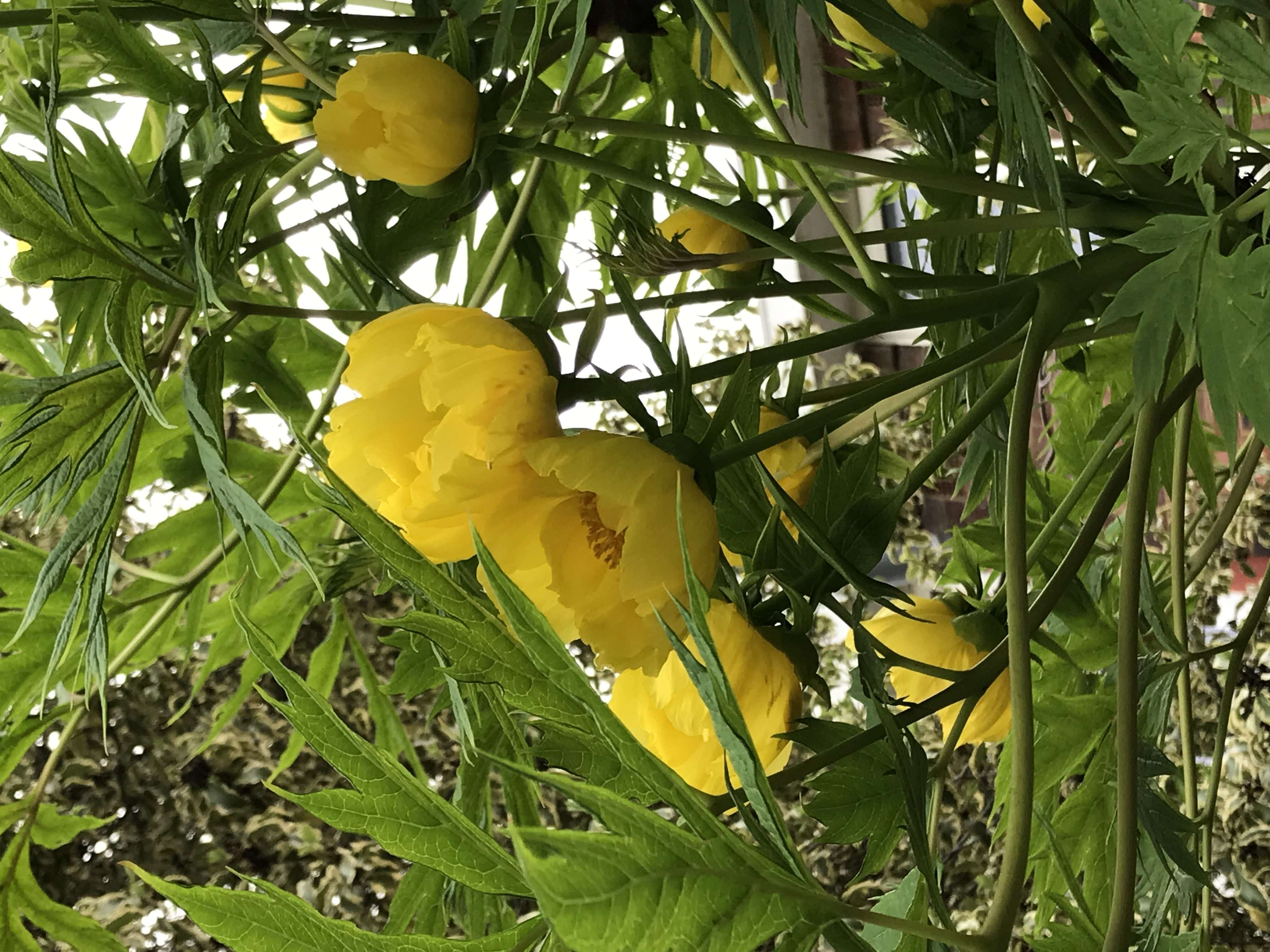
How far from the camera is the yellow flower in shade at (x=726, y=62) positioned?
0.97ft

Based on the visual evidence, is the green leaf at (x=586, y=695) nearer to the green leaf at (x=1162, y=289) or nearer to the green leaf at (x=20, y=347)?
the green leaf at (x=1162, y=289)

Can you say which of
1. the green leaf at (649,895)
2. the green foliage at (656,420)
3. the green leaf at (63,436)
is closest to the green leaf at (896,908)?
the green foliage at (656,420)

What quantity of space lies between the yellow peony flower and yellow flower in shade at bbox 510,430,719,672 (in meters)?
0.17

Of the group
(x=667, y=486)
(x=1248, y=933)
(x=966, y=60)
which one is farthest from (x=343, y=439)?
(x=1248, y=933)

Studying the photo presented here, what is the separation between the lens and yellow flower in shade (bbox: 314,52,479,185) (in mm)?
221

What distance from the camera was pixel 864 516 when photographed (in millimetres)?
197

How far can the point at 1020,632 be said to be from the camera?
0.18 metres

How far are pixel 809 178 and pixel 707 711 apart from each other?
116 millimetres

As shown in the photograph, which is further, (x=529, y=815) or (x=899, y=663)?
(x=529, y=815)

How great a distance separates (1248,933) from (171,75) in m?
0.68

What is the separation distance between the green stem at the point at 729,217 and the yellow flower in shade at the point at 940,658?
9cm

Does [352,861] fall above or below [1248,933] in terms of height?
below

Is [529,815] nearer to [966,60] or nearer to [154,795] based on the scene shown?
[966,60]

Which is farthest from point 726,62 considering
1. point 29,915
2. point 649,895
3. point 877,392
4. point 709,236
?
point 29,915
